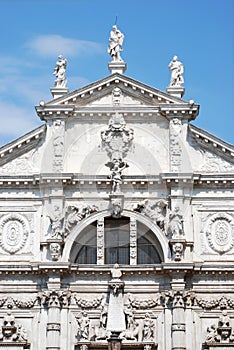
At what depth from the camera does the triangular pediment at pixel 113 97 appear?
2673cm

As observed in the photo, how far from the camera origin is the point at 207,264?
82.9 ft

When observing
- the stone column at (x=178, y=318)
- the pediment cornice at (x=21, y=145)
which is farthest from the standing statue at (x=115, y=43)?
the stone column at (x=178, y=318)

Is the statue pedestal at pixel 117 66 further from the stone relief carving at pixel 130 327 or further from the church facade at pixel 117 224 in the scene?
the stone relief carving at pixel 130 327

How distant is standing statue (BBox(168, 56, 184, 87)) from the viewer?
27.1 m

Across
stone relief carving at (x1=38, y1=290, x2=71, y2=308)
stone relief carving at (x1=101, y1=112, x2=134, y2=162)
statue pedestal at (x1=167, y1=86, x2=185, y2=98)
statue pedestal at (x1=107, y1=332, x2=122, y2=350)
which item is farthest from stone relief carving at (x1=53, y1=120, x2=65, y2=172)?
statue pedestal at (x1=107, y1=332, x2=122, y2=350)

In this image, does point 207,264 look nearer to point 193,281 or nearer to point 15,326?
point 193,281

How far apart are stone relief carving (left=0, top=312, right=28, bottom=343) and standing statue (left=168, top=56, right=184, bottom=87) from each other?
9.14 meters

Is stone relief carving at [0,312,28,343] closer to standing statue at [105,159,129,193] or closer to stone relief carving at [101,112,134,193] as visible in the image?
standing statue at [105,159,129,193]

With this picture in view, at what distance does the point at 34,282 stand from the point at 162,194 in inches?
190

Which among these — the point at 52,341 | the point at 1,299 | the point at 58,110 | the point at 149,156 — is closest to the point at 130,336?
the point at 52,341

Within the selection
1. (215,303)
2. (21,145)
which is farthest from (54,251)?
(215,303)

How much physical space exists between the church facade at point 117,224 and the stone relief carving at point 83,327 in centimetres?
6

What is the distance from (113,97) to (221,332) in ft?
27.2

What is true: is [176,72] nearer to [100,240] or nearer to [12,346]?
[100,240]
